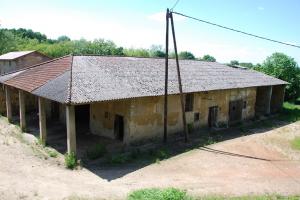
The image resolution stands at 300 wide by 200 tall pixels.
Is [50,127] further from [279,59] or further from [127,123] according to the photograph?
[279,59]

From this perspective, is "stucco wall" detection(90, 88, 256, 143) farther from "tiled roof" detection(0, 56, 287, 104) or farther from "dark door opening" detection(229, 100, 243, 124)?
"dark door opening" detection(229, 100, 243, 124)

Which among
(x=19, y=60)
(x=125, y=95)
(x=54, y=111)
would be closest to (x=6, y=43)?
(x=19, y=60)

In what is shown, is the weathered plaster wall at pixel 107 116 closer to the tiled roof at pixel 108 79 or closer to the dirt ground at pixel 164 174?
the tiled roof at pixel 108 79

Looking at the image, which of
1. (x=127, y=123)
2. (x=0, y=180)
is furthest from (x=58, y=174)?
(x=127, y=123)

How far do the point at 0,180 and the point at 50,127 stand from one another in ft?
28.1

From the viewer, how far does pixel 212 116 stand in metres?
A: 23.1

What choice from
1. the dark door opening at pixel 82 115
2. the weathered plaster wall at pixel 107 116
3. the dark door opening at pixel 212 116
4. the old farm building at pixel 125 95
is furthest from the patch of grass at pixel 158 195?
the dark door opening at pixel 212 116

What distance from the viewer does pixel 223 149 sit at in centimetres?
1839

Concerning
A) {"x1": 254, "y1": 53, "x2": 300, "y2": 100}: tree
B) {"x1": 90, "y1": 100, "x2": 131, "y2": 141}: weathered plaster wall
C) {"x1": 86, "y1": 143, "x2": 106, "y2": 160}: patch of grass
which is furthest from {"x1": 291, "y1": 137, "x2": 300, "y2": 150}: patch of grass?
{"x1": 254, "y1": 53, "x2": 300, "y2": 100}: tree

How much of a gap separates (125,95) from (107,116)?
306cm

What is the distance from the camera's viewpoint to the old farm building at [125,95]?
16359 mm

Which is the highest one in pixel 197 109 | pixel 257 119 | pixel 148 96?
pixel 148 96

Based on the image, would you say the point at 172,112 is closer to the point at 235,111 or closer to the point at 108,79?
the point at 108,79

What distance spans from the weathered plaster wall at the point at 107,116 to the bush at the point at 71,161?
12.6ft
